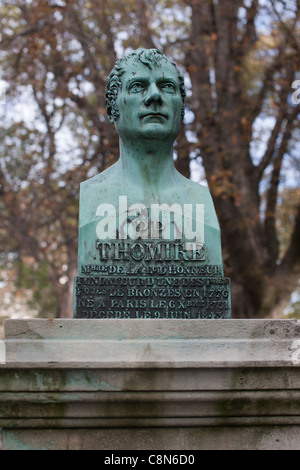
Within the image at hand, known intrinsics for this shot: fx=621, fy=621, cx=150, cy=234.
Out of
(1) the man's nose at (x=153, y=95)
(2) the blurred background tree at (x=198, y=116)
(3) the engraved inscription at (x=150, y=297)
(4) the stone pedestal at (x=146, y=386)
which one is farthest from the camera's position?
(2) the blurred background tree at (x=198, y=116)

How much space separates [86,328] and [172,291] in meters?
0.77

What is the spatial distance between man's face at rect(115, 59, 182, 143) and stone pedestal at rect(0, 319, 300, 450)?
5.37ft

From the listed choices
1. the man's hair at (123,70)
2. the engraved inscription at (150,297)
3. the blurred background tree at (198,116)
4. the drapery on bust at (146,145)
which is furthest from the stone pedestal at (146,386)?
the blurred background tree at (198,116)

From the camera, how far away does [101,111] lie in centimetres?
1079

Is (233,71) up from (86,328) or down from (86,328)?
Result: up

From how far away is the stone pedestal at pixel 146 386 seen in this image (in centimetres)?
364

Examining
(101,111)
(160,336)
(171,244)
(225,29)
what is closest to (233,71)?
(225,29)

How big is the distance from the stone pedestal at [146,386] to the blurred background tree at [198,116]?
20.3 feet

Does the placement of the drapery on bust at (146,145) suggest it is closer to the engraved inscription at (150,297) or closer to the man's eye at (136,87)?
the man's eye at (136,87)

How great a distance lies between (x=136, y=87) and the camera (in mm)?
4762

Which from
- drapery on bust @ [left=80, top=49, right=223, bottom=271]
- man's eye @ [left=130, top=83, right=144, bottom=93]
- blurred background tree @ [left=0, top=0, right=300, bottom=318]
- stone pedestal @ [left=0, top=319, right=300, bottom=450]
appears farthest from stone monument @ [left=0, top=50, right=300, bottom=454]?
blurred background tree @ [left=0, top=0, right=300, bottom=318]
